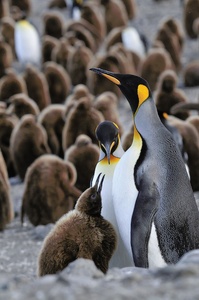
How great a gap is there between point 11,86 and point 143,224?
7820 mm

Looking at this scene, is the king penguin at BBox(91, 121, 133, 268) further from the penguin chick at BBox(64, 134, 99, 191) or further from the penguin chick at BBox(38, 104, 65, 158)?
the penguin chick at BBox(38, 104, 65, 158)

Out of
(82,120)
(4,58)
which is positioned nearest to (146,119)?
(82,120)

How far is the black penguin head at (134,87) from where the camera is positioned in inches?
192

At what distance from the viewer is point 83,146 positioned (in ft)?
26.1

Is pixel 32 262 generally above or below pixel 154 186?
below

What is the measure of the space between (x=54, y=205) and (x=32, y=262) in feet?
4.07

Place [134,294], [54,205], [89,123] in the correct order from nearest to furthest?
[134,294] < [54,205] < [89,123]

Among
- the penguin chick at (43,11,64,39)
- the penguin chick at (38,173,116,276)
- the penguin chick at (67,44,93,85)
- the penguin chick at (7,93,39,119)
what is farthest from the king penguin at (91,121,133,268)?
the penguin chick at (43,11,64,39)

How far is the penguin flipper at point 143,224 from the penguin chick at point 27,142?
174 inches

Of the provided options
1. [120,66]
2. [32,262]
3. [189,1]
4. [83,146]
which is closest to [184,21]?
[189,1]

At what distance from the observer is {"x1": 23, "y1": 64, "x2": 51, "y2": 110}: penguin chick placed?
483 inches

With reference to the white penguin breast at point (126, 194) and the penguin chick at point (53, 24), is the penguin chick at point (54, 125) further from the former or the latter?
the penguin chick at point (53, 24)

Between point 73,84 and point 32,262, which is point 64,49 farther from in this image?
point 32,262

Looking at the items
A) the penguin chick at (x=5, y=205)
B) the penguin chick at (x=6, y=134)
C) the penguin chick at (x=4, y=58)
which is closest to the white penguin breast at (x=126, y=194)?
the penguin chick at (x=5, y=205)
